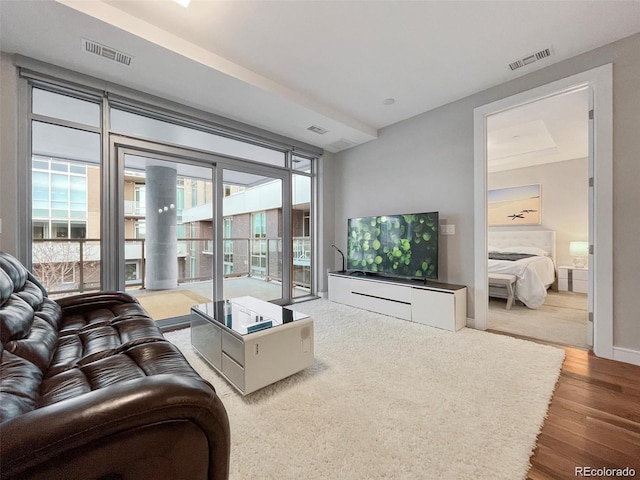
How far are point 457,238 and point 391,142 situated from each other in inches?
67.1

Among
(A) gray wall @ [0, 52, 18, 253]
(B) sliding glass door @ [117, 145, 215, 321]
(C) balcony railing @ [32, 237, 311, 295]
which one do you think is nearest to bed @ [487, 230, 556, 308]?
(C) balcony railing @ [32, 237, 311, 295]

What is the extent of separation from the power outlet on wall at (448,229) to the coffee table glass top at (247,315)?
218 cm

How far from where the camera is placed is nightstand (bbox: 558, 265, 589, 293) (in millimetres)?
4785

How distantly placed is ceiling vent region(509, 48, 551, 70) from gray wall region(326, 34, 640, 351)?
0.71 ft

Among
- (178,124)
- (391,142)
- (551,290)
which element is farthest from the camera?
(551,290)

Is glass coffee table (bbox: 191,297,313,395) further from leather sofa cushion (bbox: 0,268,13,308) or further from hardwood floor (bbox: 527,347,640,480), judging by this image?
hardwood floor (bbox: 527,347,640,480)

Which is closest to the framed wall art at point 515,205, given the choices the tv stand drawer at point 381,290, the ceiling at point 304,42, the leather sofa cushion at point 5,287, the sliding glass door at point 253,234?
the ceiling at point 304,42

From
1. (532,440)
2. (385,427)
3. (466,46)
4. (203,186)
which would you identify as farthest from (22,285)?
(466,46)

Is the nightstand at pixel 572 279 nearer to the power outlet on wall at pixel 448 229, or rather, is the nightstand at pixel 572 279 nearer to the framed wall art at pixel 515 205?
the framed wall art at pixel 515 205

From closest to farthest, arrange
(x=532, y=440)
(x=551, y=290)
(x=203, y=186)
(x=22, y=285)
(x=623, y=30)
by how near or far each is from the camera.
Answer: (x=532, y=440), (x=22, y=285), (x=623, y=30), (x=203, y=186), (x=551, y=290)

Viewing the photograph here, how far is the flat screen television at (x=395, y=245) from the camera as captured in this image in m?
3.35

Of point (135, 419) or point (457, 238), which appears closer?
point (135, 419)

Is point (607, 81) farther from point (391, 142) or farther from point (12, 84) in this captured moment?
point (12, 84)

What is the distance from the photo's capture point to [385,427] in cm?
150
